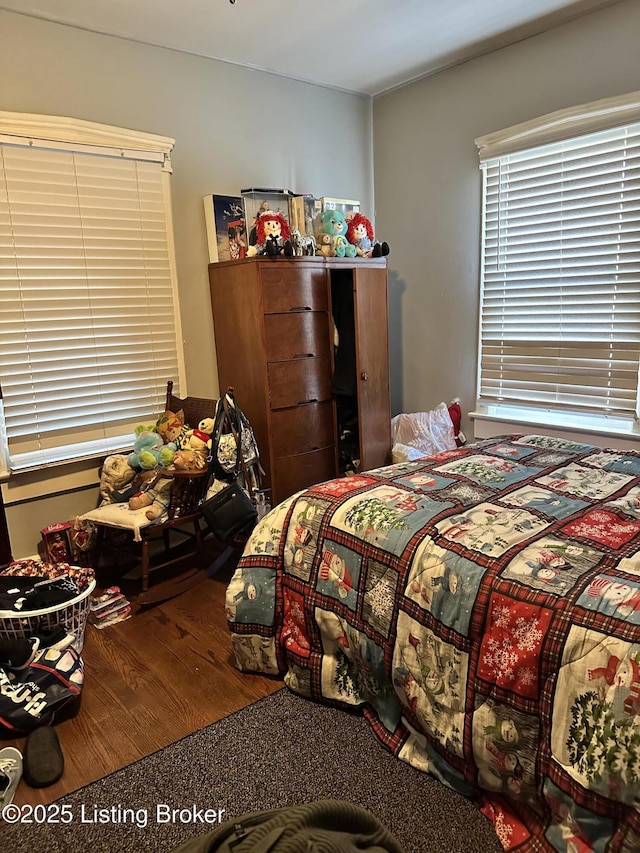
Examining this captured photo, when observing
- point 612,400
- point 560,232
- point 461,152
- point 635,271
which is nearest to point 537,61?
point 461,152

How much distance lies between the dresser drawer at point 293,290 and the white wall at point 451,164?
0.93 meters

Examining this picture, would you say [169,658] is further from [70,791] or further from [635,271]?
[635,271]

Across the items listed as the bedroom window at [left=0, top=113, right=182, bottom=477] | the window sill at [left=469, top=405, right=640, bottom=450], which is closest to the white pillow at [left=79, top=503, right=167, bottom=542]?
the bedroom window at [left=0, top=113, right=182, bottom=477]

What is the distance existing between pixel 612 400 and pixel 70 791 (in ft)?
9.55

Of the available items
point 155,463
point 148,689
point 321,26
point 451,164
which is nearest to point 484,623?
point 148,689

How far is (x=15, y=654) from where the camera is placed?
199 cm

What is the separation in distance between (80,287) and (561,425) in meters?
2.67

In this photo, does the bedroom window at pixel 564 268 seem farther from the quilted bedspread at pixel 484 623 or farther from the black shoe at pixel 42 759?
the black shoe at pixel 42 759

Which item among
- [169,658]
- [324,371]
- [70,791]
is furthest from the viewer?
[324,371]

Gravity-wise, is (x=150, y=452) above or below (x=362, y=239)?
below

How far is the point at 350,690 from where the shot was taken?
6.38ft

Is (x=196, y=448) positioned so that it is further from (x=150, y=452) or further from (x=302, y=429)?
(x=302, y=429)

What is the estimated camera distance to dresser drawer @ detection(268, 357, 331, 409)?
314cm

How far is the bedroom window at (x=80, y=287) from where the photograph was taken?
271 cm
